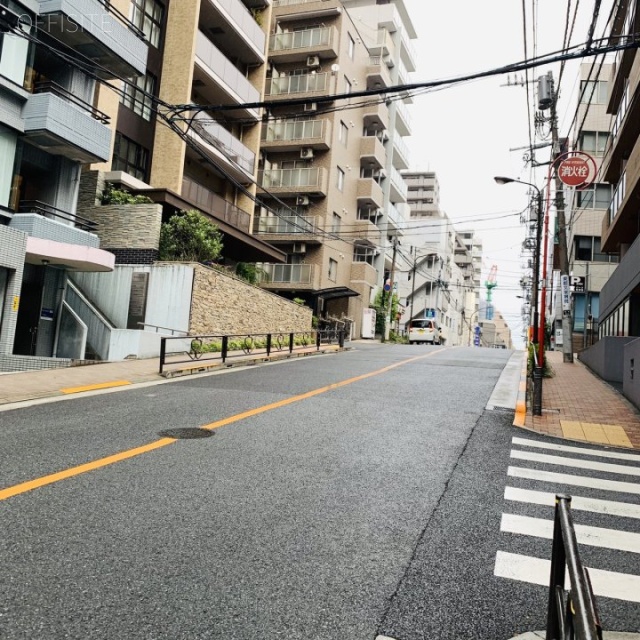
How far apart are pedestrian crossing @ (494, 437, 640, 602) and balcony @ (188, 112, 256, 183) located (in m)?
20.4

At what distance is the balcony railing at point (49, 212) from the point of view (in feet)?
57.6

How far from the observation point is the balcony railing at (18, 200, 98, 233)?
57.6ft

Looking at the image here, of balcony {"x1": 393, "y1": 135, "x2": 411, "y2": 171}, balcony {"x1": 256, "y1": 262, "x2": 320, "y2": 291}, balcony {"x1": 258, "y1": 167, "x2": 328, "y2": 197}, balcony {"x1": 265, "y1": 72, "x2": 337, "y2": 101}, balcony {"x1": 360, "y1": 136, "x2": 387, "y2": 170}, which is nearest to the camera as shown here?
balcony {"x1": 256, "y1": 262, "x2": 320, "y2": 291}

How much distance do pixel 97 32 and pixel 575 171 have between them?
49.8 feet

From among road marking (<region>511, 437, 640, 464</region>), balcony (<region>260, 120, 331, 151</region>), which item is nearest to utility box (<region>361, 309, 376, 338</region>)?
balcony (<region>260, 120, 331, 151</region>)

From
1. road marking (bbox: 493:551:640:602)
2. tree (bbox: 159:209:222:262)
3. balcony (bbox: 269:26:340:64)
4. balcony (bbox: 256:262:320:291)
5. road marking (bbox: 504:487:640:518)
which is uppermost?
balcony (bbox: 269:26:340:64)

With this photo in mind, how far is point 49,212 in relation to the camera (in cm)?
1802

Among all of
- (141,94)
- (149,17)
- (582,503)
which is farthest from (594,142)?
(582,503)

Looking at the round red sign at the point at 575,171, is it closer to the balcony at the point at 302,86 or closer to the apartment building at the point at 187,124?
the apartment building at the point at 187,124

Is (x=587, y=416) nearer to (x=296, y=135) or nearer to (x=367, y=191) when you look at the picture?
(x=296, y=135)

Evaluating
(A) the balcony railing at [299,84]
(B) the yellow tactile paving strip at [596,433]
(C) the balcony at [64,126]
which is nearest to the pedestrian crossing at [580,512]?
(B) the yellow tactile paving strip at [596,433]

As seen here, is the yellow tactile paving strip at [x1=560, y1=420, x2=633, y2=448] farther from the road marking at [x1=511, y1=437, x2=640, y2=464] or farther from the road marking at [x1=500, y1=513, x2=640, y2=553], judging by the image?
the road marking at [x1=500, y1=513, x2=640, y2=553]

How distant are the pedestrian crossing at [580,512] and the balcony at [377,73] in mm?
42610

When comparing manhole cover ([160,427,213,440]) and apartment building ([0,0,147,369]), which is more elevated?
apartment building ([0,0,147,369])
